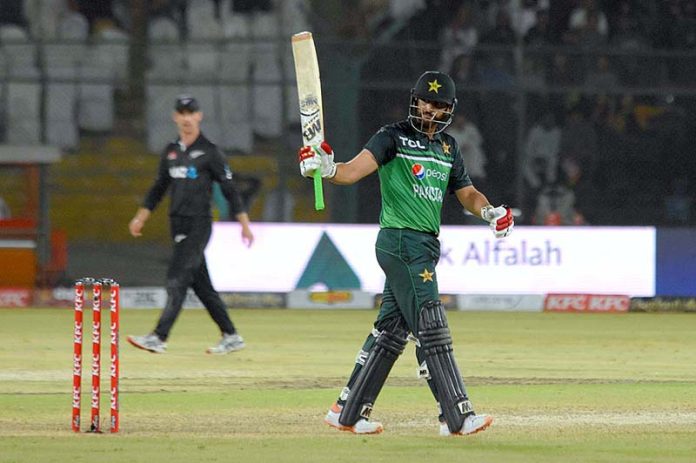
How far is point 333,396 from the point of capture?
10.2 metres

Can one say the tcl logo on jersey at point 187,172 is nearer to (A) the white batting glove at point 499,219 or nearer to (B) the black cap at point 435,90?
(A) the white batting glove at point 499,219

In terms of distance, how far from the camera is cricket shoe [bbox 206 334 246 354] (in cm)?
1277

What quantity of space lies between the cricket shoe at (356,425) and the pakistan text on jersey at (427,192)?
4.13 ft

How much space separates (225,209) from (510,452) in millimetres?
12121

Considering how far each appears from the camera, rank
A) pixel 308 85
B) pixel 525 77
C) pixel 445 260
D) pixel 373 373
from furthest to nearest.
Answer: pixel 525 77 < pixel 445 260 < pixel 373 373 < pixel 308 85

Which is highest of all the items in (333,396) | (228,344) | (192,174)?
(192,174)

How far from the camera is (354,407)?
26.6ft

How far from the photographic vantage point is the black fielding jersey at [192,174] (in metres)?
12.3

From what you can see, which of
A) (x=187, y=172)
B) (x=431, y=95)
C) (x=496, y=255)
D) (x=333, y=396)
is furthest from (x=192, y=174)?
(x=496, y=255)

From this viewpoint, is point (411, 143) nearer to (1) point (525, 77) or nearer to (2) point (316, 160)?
(2) point (316, 160)

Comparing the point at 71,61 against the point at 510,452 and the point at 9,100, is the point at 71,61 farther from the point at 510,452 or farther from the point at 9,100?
the point at 510,452

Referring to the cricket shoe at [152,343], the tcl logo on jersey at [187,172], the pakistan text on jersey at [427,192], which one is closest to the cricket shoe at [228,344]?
the cricket shoe at [152,343]

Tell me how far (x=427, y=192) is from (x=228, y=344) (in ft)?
16.9

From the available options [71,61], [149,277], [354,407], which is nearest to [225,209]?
[149,277]
